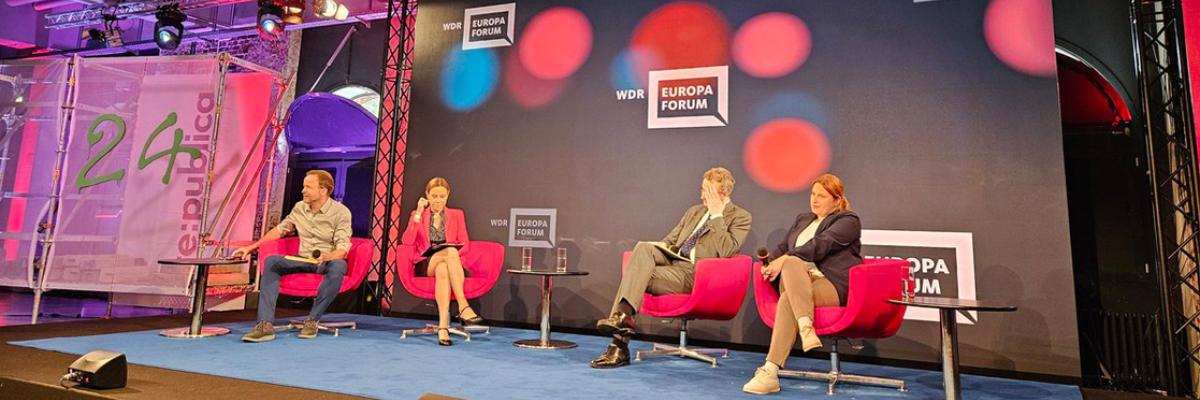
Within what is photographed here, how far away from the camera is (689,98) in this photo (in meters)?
5.21

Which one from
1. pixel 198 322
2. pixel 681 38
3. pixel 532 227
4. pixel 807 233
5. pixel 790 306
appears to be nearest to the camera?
pixel 790 306

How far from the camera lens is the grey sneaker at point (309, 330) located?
4629mm

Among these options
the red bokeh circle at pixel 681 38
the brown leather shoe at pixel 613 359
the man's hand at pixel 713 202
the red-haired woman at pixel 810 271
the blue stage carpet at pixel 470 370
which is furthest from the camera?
the red bokeh circle at pixel 681 38

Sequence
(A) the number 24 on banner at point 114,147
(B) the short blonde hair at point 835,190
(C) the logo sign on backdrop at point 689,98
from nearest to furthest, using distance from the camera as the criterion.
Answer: (B) the short blonde hair at point 835,190, (C) the logo sign on backdrop at point 689,98, (A) the number 24 on banner at point 114,147

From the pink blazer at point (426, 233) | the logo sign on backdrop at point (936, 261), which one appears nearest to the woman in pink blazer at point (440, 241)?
the pink blazer at point (426, 233)

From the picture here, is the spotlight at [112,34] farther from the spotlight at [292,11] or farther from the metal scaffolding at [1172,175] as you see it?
the metal scaffolding at [1172,175]

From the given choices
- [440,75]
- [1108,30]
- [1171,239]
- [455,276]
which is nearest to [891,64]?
[1108,30]

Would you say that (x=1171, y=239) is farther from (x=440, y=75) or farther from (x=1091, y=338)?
(x=440, y=75)

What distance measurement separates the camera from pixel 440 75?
6266mm

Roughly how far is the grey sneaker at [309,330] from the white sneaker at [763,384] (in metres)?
3.08

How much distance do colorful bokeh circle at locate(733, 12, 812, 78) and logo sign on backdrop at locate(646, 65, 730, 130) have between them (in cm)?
20

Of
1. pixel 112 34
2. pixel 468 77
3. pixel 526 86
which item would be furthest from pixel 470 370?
pixel 112 34

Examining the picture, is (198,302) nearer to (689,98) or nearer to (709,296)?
(709,296)

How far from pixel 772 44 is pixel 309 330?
13.0 ft
